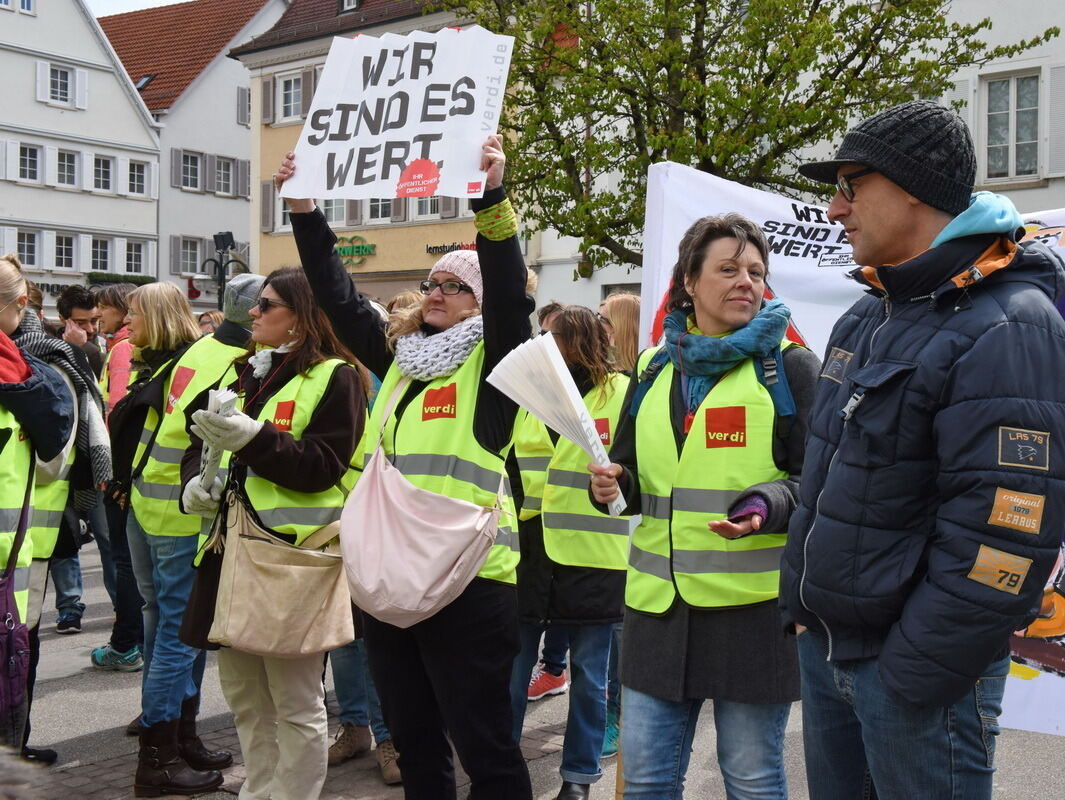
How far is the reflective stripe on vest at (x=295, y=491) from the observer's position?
4188 millimetres

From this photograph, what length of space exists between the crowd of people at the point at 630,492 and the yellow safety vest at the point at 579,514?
1cm

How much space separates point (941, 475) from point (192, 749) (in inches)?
155

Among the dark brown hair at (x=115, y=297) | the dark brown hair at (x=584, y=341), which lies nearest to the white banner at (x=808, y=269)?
the dark brown hair at (x=584, y=341)

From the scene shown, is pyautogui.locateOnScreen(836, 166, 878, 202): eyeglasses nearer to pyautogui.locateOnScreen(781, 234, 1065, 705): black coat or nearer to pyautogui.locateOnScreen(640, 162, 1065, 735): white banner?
pyautogui.locateOnScreen(781, 234, 1065, 705): black coat

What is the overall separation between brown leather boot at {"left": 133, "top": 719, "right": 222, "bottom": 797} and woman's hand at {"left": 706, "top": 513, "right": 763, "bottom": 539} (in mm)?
2910

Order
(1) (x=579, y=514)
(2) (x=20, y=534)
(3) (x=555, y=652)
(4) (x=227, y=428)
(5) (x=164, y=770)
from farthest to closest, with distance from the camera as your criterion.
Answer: (3) (x=555, y=652), (1) (x=579, y=514), (5) (x=164, y=770), (2) (x=20, y=534), (4) (x=227, y=428)

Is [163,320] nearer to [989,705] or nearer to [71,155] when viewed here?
[989,705]

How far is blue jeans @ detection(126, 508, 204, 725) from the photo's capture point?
4.93 m

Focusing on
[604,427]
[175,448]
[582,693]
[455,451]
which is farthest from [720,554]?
[175,448]

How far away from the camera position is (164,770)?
4883 mm

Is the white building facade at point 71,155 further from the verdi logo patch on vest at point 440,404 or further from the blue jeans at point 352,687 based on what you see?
the verdi logo patch on vest at point 440,404

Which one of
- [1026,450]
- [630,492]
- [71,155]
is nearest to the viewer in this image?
[1026,450]

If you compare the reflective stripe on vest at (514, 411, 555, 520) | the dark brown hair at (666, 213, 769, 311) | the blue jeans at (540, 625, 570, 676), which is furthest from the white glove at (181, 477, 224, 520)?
the blue jeans at (540, 625, 570, 676)

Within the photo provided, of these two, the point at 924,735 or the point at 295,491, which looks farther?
the point at 295,491
